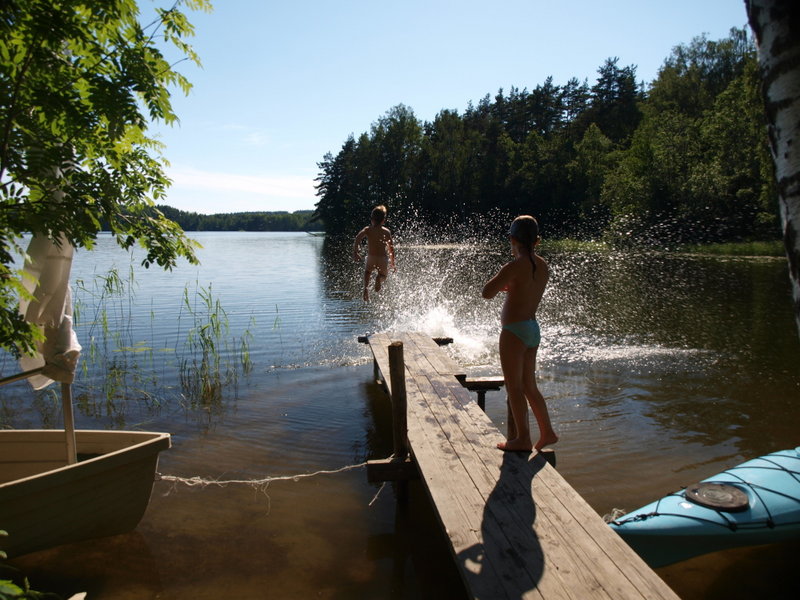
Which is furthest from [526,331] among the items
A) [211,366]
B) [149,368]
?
[149,368]

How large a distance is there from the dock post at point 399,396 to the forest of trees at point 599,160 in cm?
3059

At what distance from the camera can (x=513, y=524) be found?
4.09m

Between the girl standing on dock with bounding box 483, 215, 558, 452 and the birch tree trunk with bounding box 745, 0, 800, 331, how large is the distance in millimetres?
3020

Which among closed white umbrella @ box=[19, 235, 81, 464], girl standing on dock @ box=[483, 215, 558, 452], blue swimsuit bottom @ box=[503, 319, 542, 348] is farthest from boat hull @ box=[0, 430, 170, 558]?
blue swimsuit bottom @ box=[503, 319, 542, 348]

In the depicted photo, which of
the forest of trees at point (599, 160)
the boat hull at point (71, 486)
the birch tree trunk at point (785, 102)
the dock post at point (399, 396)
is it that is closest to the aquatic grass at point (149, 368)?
the boat hull at point (71, 486)

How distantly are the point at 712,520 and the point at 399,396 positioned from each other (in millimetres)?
2971

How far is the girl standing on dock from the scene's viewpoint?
16.9 ft

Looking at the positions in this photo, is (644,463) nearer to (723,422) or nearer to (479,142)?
(723,422)

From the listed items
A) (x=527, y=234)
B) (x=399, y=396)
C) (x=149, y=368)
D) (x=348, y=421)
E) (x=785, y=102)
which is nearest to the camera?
(x=785, y=102)

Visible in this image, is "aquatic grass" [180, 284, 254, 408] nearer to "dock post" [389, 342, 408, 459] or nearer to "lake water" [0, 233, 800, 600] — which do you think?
"lake water" [0, 233, 800, 600]

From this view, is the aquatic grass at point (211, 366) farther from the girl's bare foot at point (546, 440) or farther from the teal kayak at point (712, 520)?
the teal kayak at point (712, 520)

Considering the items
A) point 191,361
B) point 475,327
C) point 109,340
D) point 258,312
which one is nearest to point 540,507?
point 191,361

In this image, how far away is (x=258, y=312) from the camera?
19.5 m

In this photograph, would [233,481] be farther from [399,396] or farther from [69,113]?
[69,113]
